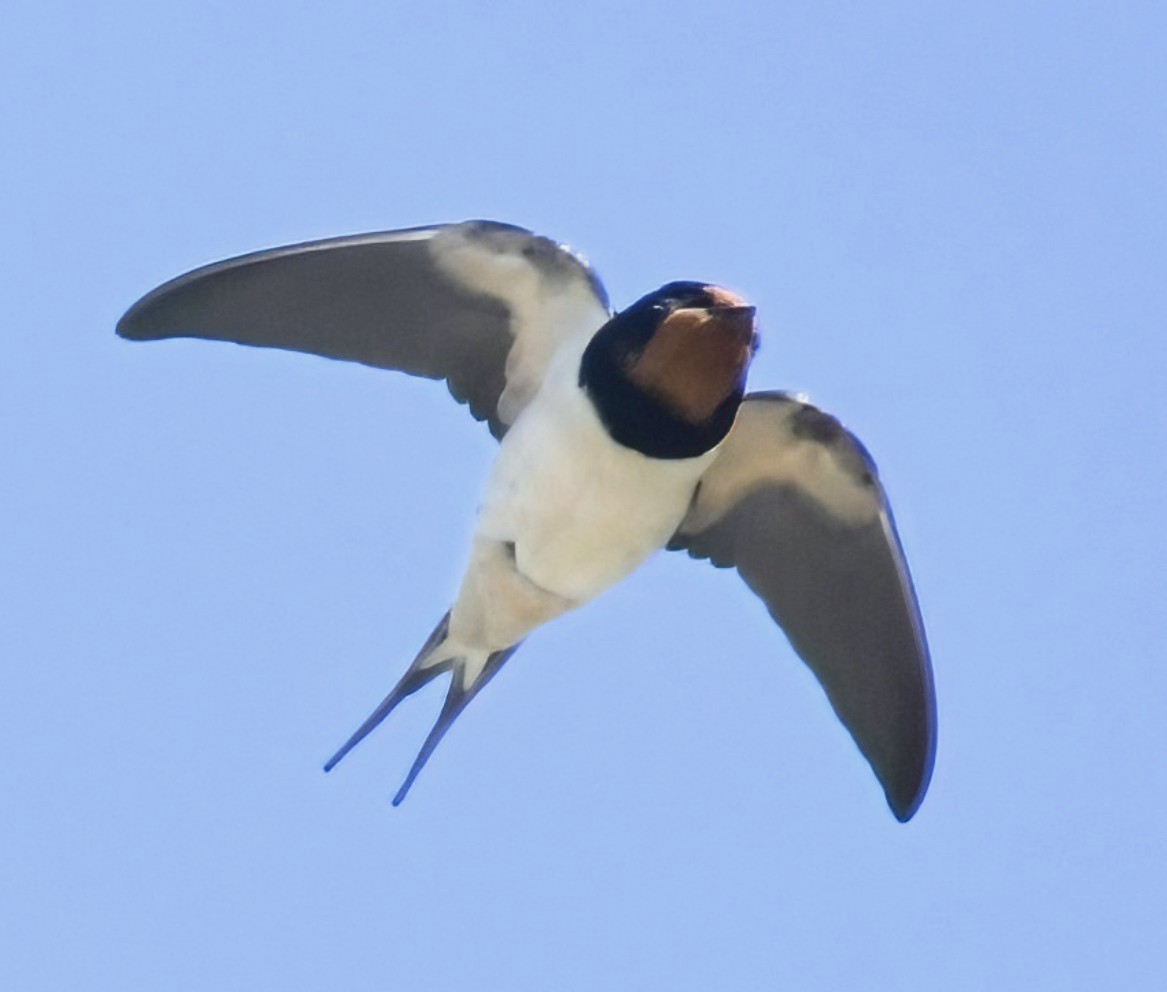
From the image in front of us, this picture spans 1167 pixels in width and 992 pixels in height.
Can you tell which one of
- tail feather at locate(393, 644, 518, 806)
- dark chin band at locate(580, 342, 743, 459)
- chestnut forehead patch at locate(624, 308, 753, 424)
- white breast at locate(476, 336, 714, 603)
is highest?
chestnut forehead patch at locate(624, 308, 753, 424)

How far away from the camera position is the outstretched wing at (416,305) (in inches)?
184

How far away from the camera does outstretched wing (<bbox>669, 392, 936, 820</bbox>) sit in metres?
4.70

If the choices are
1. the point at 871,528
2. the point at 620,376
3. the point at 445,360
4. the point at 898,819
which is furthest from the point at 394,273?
the point at 898,819

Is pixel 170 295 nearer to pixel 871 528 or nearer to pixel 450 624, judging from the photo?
pixel 450 624

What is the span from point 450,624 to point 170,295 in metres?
0.79

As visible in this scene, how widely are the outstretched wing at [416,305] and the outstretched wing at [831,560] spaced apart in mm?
375

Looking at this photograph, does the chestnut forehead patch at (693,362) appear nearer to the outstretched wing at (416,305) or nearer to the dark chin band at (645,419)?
the dark chin band at (645,419)

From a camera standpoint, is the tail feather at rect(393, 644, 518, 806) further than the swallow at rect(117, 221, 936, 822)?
Yes

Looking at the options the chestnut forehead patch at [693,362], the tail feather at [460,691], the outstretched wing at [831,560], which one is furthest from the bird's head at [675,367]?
the tail feather at [460,691]

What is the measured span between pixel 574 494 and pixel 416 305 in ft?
1.73

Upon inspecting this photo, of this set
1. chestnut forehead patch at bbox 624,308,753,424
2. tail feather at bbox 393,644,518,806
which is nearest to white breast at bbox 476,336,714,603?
chestnut forehead patch at bbox 624,308,753,424

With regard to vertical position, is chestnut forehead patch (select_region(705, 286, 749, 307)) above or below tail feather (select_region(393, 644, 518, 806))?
above

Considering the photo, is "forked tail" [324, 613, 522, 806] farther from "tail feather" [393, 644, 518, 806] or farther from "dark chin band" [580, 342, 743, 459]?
"dark chin band" [580, 342, 743, 459]

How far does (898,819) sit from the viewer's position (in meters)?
4.71
